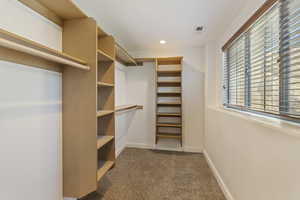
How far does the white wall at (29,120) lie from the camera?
94 centimetres

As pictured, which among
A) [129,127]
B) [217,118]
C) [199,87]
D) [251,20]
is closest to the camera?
[251,20]

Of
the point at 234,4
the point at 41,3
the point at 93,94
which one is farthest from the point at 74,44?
the point at 234,4

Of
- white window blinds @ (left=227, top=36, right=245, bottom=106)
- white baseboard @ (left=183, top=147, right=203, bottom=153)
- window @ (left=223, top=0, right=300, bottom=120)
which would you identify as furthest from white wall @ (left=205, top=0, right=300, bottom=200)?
white baseboard @ (left=183, top=147, right=203, bottom=153)

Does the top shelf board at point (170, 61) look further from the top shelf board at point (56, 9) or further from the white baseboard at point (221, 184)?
the white baseboard at point (221, 184)

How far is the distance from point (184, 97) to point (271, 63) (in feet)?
6.43

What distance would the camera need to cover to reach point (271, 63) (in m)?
1.25

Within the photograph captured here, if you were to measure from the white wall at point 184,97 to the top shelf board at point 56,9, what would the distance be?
6.80 ft

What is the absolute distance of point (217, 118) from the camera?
7.01 ft

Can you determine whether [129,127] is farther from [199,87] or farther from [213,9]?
[213,9]

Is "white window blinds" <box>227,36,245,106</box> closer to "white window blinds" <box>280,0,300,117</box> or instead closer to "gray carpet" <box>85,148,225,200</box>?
"white window blinds" <box>280,0,300,117</box>

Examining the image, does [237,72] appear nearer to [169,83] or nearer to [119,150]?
[169,83]

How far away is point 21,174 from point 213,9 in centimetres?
258

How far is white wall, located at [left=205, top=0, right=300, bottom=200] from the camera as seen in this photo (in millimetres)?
803

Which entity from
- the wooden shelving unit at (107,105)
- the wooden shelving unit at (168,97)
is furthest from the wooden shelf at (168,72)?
the wooden shelving unit at (107,105)
